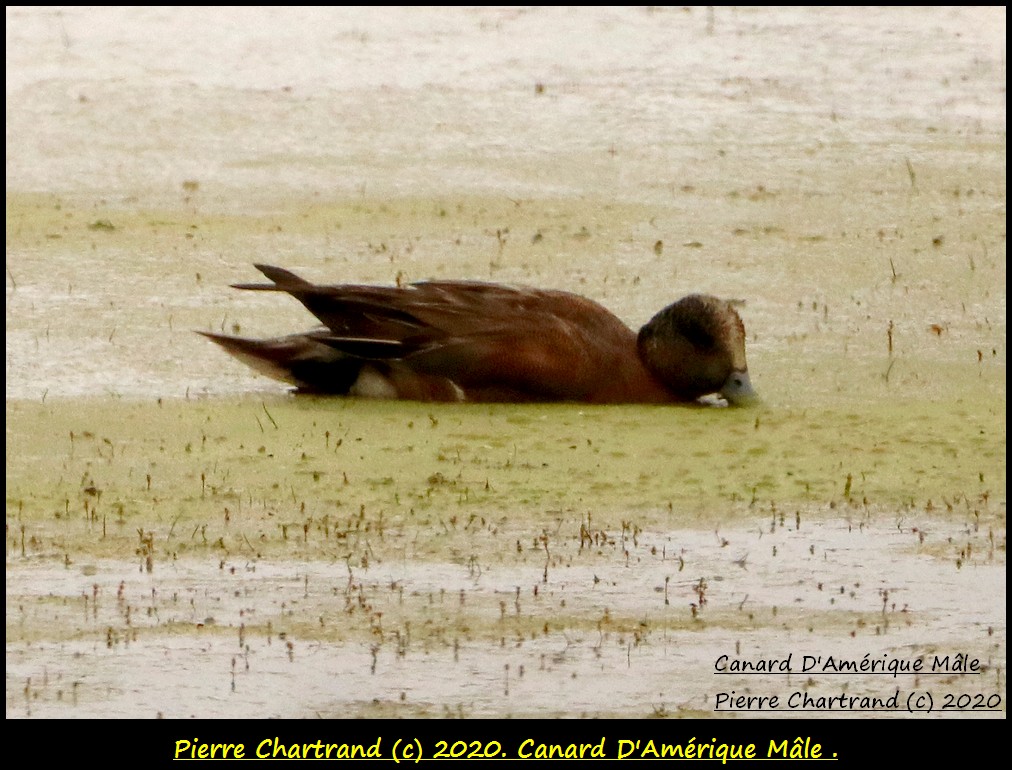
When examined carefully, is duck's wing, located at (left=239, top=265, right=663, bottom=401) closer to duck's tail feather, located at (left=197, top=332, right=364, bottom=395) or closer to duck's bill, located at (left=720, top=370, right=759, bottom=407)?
duck's tail feather, located at (left=197, top=332, right=364, bottom=395)

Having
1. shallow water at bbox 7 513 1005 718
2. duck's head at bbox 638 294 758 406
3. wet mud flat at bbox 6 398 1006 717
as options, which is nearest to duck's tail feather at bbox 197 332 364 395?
wet mud flat at bbox 6 398 1006 717

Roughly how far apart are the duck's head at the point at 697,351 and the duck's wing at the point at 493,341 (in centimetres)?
7

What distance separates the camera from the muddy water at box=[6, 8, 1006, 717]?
5.27m

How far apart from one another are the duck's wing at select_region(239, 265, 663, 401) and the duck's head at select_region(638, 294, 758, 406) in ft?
0.24

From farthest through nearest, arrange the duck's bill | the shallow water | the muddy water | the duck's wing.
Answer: the duck's bill, the duck's wing, the muddy water, the shallow water

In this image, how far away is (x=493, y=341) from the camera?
7.33m

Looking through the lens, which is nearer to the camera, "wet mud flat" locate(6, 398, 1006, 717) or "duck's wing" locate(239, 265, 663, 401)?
"wet mud flat" locate(6, 398, 1006, 717)

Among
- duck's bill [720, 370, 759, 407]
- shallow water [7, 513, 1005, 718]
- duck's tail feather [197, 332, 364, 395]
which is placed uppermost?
duck's tail feather [197, 332, 364, 395]

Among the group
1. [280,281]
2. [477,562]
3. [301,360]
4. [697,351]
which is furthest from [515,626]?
[280,281]

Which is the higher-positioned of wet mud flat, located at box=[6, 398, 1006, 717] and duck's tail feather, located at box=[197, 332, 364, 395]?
duck's tail feather, located at box=[197, 332, 364, 395]

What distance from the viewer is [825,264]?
9781mm

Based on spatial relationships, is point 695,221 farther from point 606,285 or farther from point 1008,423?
point 1008,423

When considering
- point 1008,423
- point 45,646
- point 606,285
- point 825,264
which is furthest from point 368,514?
Result: point 825,264

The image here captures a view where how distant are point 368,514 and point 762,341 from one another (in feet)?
8.98
